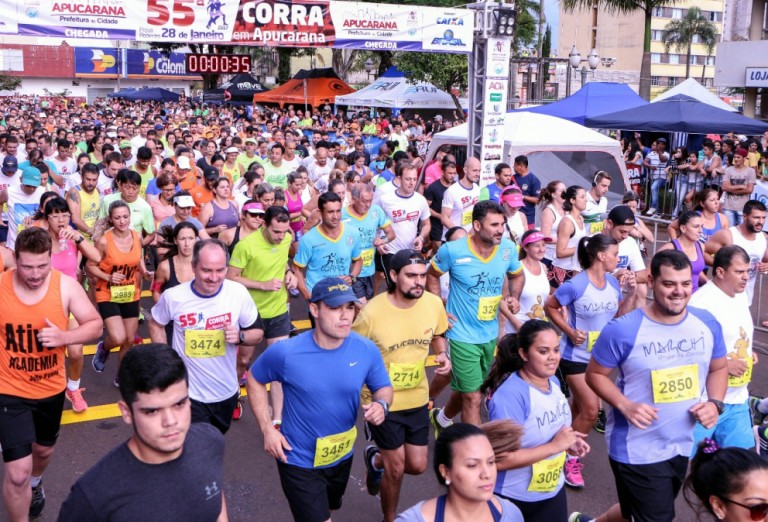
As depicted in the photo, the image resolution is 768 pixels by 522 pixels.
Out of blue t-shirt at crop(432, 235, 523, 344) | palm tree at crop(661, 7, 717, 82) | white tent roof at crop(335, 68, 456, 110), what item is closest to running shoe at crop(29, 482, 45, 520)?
blue t-shirt at crop(432, 235, 523, 344)

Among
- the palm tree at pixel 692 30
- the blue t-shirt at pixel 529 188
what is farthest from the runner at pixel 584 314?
the palm tree at pixel 692 30

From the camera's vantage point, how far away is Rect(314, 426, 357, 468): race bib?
416 cm

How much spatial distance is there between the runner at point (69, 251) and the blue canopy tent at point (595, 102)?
15.7m

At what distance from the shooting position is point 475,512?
3.11m

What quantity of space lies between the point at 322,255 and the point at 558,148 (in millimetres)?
8145

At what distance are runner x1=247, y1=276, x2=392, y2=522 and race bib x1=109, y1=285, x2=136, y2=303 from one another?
3.33m

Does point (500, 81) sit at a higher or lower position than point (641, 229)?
higher

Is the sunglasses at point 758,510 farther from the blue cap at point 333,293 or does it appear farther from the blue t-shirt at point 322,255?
the blue t-shirt at point 322,255

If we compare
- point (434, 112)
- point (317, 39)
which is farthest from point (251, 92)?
point (317, 39)

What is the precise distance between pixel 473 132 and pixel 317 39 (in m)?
3.06

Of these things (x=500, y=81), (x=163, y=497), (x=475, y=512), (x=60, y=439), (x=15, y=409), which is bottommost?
(x=60, y=439)

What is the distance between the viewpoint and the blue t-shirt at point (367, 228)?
27.7ft

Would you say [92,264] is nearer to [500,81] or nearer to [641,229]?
[641,229]

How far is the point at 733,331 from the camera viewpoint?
16.4 feet
